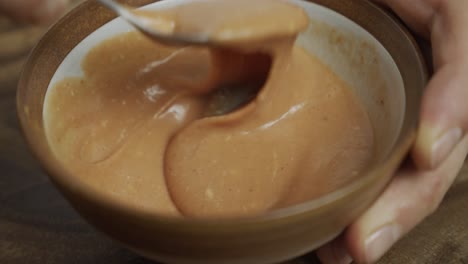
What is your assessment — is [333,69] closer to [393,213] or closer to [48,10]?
[393,213]

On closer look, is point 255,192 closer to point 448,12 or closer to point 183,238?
point 183,238

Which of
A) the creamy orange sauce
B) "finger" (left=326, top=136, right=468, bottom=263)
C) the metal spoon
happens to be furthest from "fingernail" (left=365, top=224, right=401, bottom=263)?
the metal spoon

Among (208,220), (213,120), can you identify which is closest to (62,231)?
(213,120)

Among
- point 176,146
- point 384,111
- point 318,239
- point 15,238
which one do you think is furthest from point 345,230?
point 15,238

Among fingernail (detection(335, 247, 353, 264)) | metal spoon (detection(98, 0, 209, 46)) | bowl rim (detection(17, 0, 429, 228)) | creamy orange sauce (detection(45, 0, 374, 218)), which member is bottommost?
fingernail (detection(335, 247, 353, 264))

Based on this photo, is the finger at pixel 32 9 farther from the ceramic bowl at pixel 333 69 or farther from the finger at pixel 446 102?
the finger at pixel 446 102

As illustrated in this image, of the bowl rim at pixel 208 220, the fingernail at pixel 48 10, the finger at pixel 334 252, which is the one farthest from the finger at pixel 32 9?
the finger at pixel 334 252

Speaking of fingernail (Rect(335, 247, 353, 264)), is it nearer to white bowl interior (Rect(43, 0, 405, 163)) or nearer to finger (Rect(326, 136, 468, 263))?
finger (Rect(326, 136, 468, 263))
